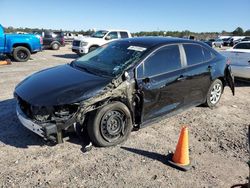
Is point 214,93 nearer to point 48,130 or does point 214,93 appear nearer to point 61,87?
point 61,87

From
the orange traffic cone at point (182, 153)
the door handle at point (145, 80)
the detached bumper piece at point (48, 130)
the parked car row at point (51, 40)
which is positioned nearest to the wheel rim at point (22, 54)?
the parked car row at point (51, 40)

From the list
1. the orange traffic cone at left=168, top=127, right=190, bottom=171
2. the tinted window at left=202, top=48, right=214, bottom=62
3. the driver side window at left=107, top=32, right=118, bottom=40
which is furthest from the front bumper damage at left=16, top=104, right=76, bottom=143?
the driver side window at left=107, top=32, right=118, bottom=40

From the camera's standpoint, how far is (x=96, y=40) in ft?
54.2

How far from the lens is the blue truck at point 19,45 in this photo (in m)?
12.8

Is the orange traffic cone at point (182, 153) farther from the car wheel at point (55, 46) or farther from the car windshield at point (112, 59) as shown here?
the car wheel at point (55, 46)

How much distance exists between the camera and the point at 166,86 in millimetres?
4855

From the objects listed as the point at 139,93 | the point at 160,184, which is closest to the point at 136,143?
the point at 139,93

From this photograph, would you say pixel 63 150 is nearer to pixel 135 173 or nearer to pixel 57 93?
pixel 57 93

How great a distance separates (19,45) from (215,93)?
10466 millimetres

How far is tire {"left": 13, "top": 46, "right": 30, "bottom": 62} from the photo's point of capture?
43.7ft

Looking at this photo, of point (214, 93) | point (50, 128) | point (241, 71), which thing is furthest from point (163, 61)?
point (241, 71)

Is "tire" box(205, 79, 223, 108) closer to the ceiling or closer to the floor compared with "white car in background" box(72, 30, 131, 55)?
closer to the floor

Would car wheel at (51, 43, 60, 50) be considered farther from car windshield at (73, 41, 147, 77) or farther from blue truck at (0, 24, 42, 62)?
car windshield at (73, 41, 147, 77)

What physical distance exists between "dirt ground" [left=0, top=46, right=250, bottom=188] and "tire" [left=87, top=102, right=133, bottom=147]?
0.14 metres
